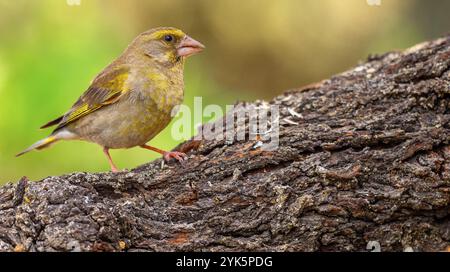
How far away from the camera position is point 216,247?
3.40 metres

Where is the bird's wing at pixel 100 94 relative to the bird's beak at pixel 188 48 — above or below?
below

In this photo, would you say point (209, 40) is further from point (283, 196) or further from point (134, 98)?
point (283, 196)

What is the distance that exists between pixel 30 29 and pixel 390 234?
195 inches

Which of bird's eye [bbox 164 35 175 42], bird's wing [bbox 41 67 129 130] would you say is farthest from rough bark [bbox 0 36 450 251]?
bird's eye [bbox 164 35 175 42]

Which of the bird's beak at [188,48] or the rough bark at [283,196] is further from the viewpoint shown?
the bird's beak at [188,48]

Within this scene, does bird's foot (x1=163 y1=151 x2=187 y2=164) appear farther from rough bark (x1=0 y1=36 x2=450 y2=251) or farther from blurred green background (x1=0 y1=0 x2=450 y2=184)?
blurred green background (x1=0 y1=0 x2=450 y2=184)

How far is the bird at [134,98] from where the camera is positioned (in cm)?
486

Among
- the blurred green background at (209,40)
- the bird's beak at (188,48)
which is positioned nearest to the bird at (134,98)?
the bird's beak at (188,48)

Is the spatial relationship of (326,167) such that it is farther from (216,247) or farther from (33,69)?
(33,69)

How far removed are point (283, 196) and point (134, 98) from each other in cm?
174

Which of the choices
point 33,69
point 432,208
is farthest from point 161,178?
point 33,69

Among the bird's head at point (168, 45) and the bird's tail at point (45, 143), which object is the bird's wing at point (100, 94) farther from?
the bird's head at point (168, 45)
